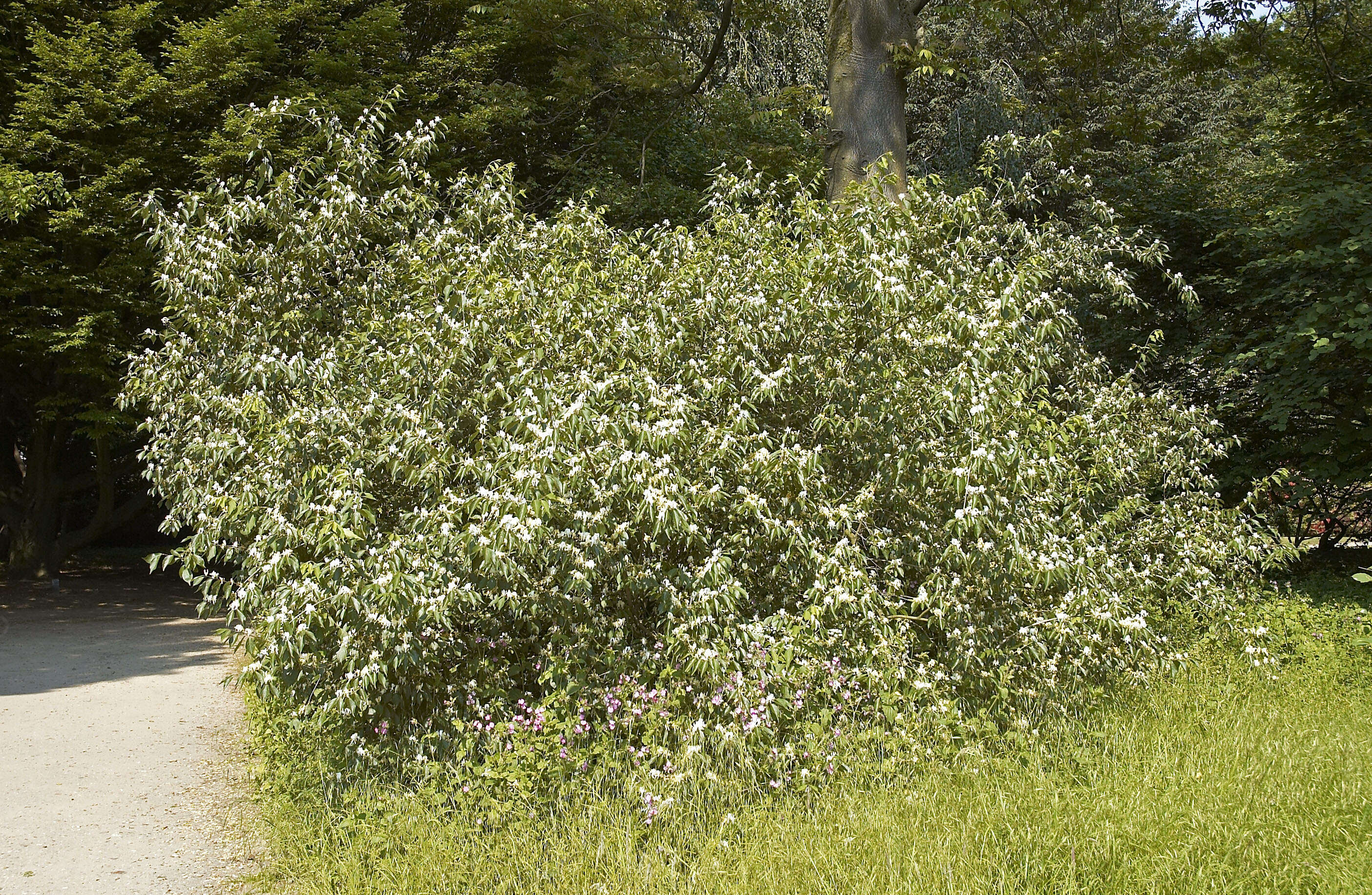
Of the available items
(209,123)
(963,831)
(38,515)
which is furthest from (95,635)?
(963,831)

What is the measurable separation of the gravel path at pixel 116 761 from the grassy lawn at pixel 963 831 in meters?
0.48

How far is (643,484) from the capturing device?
13.3 ft

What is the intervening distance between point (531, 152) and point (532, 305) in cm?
1026

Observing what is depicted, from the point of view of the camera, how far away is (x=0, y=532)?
57.1ft

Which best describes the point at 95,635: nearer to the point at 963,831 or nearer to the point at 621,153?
the point at 621,153

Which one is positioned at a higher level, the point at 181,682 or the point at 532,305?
the point at 532,305

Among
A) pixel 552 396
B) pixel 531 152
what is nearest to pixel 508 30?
pixel 531 152

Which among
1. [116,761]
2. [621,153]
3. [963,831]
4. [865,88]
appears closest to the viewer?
[963,831]

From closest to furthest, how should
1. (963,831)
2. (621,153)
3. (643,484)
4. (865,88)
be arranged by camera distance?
1. (963,831)
2. (643,484)
3. (865,88)
4. (621,153)

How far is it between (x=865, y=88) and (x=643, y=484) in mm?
6148

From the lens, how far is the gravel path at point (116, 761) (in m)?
4.32

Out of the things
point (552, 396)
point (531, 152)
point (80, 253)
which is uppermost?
point (531, 152)

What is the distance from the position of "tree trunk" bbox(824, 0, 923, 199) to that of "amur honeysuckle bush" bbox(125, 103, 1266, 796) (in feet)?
9.51

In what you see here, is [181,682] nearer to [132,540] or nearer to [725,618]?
[725,618]
